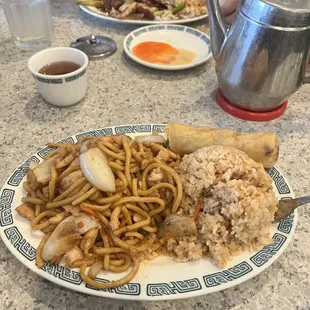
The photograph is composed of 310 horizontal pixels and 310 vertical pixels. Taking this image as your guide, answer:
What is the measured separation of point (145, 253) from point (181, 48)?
1.17 m

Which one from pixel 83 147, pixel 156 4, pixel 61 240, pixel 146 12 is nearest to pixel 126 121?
pixel 83 147

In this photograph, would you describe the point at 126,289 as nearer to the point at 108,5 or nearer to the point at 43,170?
the point at 43,170

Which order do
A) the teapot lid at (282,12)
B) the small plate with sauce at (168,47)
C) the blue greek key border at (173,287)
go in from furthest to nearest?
1. the small plate with sauce at (168,47)
2. the teapot lid at (282,12)
3. the blue greek key border at (173,287)

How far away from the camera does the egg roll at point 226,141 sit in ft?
3.40

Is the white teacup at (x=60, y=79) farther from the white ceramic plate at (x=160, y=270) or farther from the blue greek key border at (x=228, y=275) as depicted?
the blue greek key border at (x=228, y=275)

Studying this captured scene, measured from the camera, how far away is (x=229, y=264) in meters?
0.84

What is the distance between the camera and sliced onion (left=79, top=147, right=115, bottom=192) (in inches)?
36.0

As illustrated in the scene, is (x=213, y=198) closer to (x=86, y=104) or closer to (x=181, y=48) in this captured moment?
(x=86, y=104)

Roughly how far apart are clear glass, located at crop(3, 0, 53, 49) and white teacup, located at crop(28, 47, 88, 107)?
393 millimetres

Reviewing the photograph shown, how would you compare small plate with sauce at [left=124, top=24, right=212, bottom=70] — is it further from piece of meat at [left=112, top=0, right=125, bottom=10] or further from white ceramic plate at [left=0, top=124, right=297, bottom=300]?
white ceramic plate at [left=0, top=124, right=297, bottom=300]

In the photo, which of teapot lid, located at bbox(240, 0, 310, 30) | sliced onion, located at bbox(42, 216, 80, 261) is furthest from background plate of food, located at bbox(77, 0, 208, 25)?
sliced onion, located at bbox(42, 216, 80, 261)

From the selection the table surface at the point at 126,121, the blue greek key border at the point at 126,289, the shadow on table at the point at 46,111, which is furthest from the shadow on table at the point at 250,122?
the blue greek key border at the point at 126,289

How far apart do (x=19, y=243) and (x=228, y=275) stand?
0.46m

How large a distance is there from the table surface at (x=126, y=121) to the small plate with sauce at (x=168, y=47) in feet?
0.18
